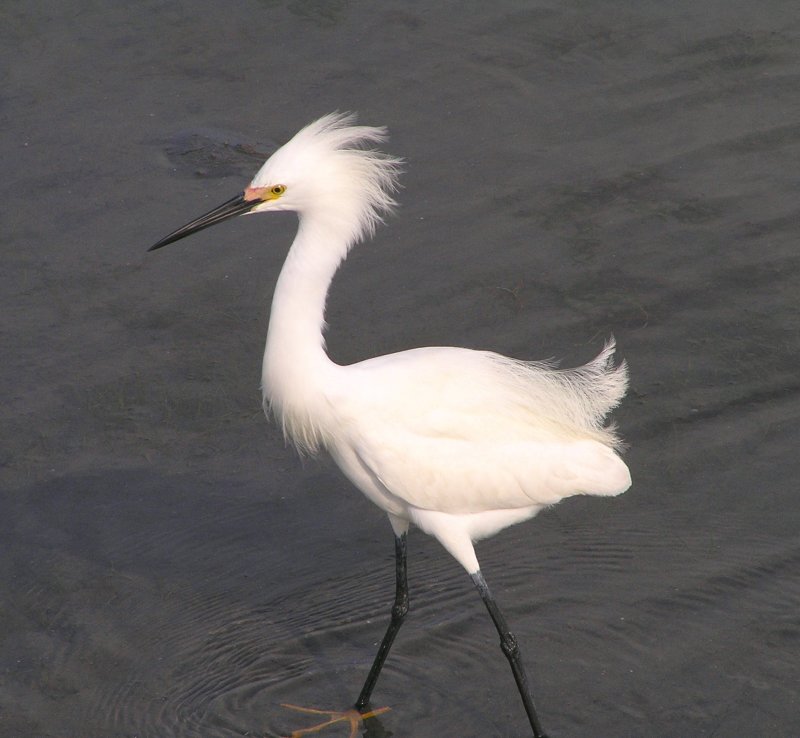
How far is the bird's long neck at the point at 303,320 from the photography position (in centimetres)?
399

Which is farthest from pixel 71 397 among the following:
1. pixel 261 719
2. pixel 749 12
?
pixel 749 12

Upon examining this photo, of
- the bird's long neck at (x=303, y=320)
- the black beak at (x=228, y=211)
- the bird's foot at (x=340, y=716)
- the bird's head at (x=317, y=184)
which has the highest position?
the bird's head at (x=317, y=184)

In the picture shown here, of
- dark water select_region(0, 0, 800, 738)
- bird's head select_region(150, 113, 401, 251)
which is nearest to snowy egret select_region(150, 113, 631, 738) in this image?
bird's head select_region(150, 113, 401, 251)

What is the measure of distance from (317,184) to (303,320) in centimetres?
46

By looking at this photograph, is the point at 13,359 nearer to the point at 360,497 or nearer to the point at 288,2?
the point at 360,497

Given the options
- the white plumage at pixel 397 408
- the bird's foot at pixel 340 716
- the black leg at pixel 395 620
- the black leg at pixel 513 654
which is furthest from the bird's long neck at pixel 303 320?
the bird's foot at pixel 340 716

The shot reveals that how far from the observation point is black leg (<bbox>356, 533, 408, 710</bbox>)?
443 cm

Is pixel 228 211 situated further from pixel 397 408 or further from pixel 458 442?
pixel 458 442

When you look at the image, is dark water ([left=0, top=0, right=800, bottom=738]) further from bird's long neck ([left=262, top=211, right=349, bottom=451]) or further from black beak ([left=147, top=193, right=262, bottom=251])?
black beak ([left=147, top=193, right=262, bottom=251])

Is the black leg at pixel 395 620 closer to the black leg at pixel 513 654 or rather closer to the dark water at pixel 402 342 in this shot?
the dark water at pixel 402 342

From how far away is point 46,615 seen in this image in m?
4.66

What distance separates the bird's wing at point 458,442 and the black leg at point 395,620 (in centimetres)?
36

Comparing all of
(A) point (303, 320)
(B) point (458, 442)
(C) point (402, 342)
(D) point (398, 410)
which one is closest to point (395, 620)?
(B) point (458, 442)

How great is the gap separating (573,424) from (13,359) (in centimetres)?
297
